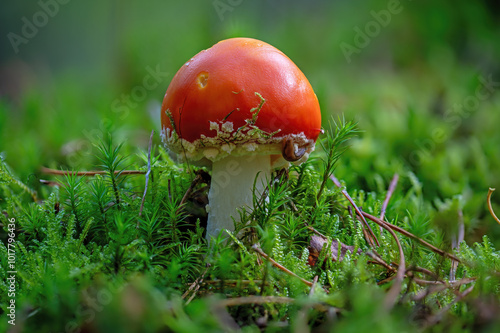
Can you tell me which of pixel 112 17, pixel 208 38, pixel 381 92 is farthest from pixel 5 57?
pixel 381 92

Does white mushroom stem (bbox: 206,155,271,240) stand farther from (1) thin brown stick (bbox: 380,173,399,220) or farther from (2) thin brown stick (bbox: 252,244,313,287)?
(1) thin brown stick (bbox: 380,173,399,220)

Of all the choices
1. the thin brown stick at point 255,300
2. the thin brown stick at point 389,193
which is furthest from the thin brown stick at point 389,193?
the thin brown stick at point 255,300

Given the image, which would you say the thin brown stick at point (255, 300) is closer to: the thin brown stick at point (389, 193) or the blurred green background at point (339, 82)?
the thin brown stick at point (389, 193)

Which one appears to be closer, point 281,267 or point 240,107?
point 281,267

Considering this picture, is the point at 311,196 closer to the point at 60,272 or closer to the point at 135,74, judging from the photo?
the point at 60,272

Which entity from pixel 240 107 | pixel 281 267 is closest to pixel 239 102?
pixel 240 107

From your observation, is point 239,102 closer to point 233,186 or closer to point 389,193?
point 233,186
